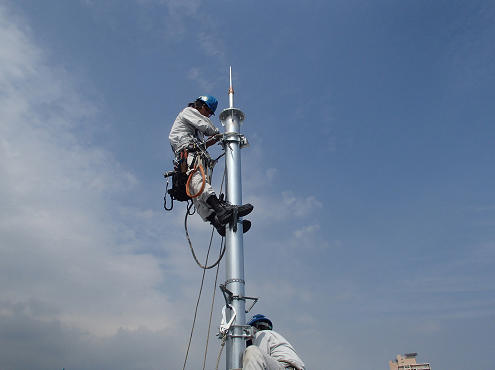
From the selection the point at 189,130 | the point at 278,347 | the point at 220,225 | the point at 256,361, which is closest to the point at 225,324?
the point at 256,361

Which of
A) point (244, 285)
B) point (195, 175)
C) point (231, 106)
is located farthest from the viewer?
point (231, 106)

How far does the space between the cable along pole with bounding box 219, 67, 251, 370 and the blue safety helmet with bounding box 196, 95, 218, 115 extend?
668mm

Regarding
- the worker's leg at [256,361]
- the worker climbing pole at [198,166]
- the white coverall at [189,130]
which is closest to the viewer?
the worker's leg at [256,361]

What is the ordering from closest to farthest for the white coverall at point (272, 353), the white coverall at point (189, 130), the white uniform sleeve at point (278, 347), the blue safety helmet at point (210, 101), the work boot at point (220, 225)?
the white coverall at point (272, 353) < the white uniform sleeve at point (278, 347) < the work boot at point (220, 225) < the white coverall at point (189, 130) < the blue safety helmet at point (210, 101)

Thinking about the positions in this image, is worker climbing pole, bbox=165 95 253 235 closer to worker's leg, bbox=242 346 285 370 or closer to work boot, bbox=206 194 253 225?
work boot, bbox=206 194 253 225

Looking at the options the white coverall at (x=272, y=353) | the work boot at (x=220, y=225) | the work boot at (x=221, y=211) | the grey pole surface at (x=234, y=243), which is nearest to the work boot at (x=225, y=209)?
the work boot at (x=221, y=211)

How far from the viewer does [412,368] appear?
69.1 metres

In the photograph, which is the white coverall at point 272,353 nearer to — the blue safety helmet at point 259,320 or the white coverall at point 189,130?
Answer: the blue safety helmet at point 259,320

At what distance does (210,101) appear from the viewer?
7297 millimetres

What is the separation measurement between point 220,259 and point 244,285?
1.26 m

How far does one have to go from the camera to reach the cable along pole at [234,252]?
184 inches

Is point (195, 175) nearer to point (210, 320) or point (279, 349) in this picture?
point (210, 320)

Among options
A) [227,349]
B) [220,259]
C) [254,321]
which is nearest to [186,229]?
[220,259]

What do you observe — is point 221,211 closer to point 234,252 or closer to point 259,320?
point 234,252
